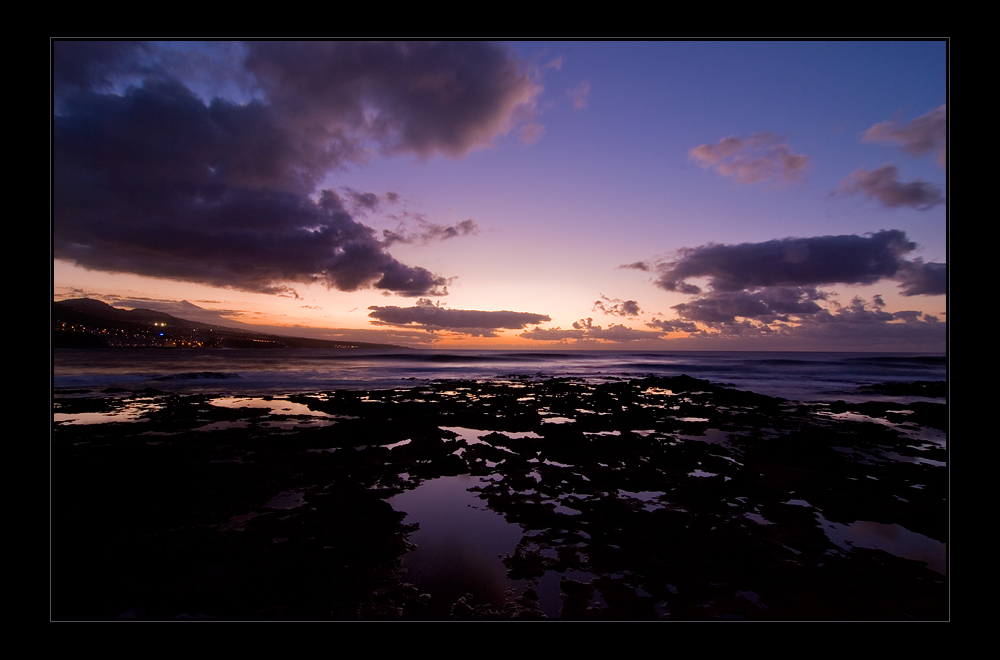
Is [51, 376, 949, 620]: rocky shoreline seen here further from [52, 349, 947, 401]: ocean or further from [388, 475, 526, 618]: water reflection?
[52, 349, 947, 401]: ocean

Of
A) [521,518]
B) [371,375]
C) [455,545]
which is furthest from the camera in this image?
[371,375]

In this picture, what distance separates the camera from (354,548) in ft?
15.8

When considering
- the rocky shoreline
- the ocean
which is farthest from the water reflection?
the ocean

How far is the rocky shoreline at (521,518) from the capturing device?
3926 millimetres

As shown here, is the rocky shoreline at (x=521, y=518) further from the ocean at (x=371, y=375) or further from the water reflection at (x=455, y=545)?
the ocean at (x=371, y=375)

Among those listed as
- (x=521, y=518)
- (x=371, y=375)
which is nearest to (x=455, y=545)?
(x=521, y=518)

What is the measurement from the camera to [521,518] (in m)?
5.81

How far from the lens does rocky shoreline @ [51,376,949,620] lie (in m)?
3.93

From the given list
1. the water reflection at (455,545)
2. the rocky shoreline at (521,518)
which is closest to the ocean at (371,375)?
the rocky shoreline at (521,518)

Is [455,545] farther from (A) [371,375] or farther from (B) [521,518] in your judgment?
(A) [371,375]
